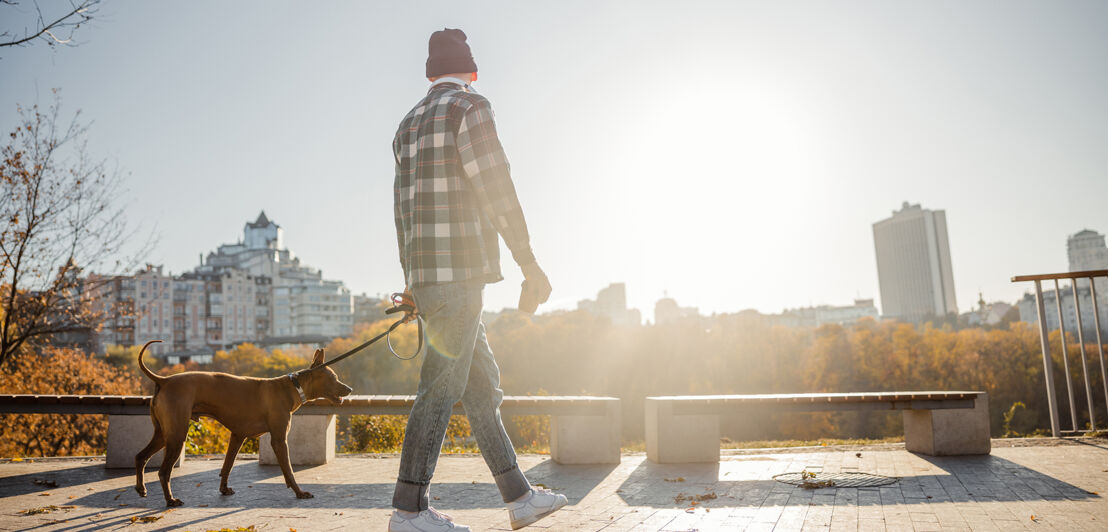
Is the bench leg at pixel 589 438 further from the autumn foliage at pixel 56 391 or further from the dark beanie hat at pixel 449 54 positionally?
Answer: the autumn foliage at pixel 56 391

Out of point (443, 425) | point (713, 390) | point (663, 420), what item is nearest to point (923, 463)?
point (663, 420)

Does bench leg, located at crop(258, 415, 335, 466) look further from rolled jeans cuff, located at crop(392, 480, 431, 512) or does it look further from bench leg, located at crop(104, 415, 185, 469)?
rolled jeans cuff, located at crop(392, 480, 431, 512)

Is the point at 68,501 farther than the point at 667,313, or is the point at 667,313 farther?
the point at 667,313

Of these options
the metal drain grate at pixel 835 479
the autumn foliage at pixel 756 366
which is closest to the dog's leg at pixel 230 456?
the metal drain grate at pixel 835 479

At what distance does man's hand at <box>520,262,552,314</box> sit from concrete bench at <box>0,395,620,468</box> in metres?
3.65

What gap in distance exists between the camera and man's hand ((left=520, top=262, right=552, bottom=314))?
2.85 metres

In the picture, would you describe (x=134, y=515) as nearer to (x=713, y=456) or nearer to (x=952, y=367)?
(x=713, y=456)

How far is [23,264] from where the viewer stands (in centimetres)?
1401

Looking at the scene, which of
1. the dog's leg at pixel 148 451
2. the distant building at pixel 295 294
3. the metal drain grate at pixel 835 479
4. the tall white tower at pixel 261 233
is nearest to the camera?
the dog's leg at pixel 148 451

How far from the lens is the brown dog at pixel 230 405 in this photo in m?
4.38

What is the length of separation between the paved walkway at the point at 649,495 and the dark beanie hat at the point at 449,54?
2384mm

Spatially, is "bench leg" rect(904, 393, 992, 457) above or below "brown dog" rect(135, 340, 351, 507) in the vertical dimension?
below

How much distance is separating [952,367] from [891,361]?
5.01 metres

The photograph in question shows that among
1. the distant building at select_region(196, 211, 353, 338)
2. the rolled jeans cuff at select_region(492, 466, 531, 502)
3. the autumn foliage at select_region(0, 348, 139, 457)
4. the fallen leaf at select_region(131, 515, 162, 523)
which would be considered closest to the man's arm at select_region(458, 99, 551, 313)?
the rolled jeans cuff at select_region(492, 466, 531, 502)
